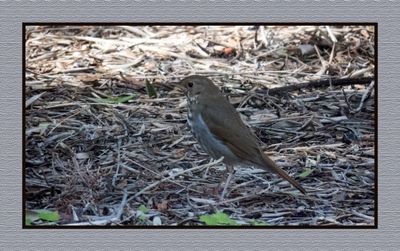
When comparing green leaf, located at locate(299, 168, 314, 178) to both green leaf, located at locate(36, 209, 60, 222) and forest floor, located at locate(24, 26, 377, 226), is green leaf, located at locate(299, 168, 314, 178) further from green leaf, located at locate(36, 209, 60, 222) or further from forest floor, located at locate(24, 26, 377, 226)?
green leaf, located at locate(36, 209, 60, 222)

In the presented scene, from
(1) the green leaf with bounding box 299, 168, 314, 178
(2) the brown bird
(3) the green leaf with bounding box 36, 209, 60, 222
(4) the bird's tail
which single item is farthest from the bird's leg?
(3) the green leaf with bounding box 36, 209, 60, 222

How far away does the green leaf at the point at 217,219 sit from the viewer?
20.4 ft

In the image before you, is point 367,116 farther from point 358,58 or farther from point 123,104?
point 123,104

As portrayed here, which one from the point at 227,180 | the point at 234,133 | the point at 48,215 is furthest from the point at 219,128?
the point at 48,215

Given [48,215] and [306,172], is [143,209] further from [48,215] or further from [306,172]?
[306,172]

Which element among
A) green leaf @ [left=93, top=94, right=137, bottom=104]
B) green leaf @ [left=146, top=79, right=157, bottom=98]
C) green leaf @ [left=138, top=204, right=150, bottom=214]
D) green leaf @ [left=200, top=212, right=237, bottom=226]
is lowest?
green leaf @ [left=200, top=212, right=237, bottom=226]

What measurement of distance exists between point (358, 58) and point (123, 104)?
57.2 inches

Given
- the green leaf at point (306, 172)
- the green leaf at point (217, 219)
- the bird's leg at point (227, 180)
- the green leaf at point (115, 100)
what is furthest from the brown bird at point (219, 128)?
the green leaf at point (115, 100)

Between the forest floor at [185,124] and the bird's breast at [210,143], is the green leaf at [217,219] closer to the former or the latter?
the forest floor at [185,124]

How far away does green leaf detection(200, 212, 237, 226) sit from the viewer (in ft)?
20.4

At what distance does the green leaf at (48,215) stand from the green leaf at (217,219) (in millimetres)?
809

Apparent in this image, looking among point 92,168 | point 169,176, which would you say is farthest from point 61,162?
point 169,176

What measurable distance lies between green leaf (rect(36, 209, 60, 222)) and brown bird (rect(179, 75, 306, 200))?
3.13ft

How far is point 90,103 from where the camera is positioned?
22.4ft
